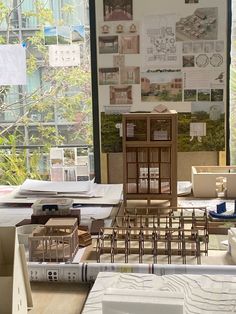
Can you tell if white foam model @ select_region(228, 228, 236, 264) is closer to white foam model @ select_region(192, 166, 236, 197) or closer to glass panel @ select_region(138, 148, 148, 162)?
glass panel @ select_region(138, 148, 148, 162)

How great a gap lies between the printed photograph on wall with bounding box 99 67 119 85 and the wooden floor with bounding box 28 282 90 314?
1677mm

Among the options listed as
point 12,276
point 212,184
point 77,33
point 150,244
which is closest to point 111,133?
point 77,33

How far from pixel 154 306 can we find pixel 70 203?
0.85m

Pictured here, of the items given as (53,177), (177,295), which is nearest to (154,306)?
(177,295)

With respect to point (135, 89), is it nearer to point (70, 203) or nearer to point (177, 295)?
point (70, 203)

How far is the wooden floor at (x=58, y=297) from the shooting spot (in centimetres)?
98

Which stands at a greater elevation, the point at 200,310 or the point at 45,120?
the point at 45,120

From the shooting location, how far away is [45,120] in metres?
2.93

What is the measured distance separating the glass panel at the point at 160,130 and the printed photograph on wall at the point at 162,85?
2.82 feet

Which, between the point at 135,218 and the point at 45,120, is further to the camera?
the point at 45,120

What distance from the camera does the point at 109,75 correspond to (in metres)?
2.62

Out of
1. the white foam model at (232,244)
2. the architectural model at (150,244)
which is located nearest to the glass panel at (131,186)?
the architectural model at (150,244)

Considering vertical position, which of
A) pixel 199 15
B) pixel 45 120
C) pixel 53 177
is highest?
pixel 199 15

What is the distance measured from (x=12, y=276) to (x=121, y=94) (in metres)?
1.87
